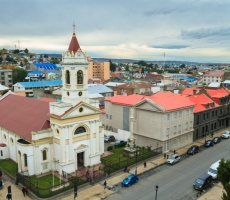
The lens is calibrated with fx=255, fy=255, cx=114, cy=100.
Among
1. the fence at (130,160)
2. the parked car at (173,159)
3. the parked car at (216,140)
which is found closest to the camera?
the fence at (130,160)

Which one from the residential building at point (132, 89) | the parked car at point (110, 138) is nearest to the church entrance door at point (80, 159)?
the parked car at point (110, 138)

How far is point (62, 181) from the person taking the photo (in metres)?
33.2

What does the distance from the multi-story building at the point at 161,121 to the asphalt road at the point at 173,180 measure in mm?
4306

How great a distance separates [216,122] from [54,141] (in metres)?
38.1

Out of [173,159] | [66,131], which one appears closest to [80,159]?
[66,131]

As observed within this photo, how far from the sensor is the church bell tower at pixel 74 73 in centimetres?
3544

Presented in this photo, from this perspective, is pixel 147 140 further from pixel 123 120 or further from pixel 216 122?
pixel 216 122

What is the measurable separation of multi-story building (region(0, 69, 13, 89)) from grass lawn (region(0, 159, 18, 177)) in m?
87.1

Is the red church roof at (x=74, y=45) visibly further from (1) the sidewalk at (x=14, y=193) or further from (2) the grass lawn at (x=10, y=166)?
(1) the sidewalk at (x=14, y=193)

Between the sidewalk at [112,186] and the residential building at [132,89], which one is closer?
the sidewalk at [112,186]

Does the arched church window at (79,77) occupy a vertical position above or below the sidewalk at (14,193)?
above

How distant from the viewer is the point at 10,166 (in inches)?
1491

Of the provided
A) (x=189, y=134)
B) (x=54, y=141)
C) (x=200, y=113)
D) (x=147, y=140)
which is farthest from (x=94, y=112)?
(x=200, y=113)

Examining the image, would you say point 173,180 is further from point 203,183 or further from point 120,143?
point 120,143
